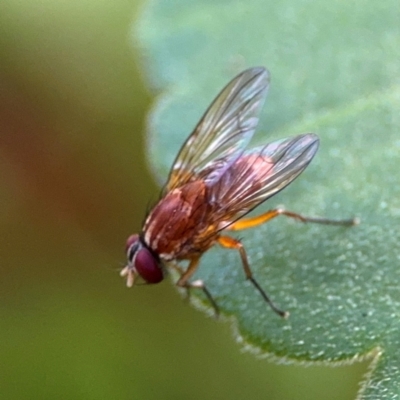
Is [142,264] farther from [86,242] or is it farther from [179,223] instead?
[86,242]

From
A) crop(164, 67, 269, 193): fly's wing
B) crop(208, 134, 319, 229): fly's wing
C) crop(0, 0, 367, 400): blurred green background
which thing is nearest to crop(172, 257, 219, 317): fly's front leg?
crop(208, 134, 319, 229): fly's wing

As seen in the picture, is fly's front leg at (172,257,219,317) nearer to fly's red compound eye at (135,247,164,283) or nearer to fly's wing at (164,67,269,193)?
fly's red compound eye at (135,247,164,283)

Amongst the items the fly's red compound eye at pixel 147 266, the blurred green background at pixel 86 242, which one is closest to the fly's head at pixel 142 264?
the fly's red compound eye at pixel 147 266

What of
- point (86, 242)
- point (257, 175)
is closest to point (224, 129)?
point (257, 175)

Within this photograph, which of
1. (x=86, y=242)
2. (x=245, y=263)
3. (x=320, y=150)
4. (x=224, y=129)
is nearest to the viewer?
(x=245, y=263)

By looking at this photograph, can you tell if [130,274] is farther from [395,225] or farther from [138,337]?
[395,225]

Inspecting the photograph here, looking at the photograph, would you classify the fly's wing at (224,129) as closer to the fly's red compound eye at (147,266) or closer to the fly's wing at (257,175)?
the fly's wing at (257,175)

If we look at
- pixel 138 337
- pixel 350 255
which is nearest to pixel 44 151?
pixel 138 337
